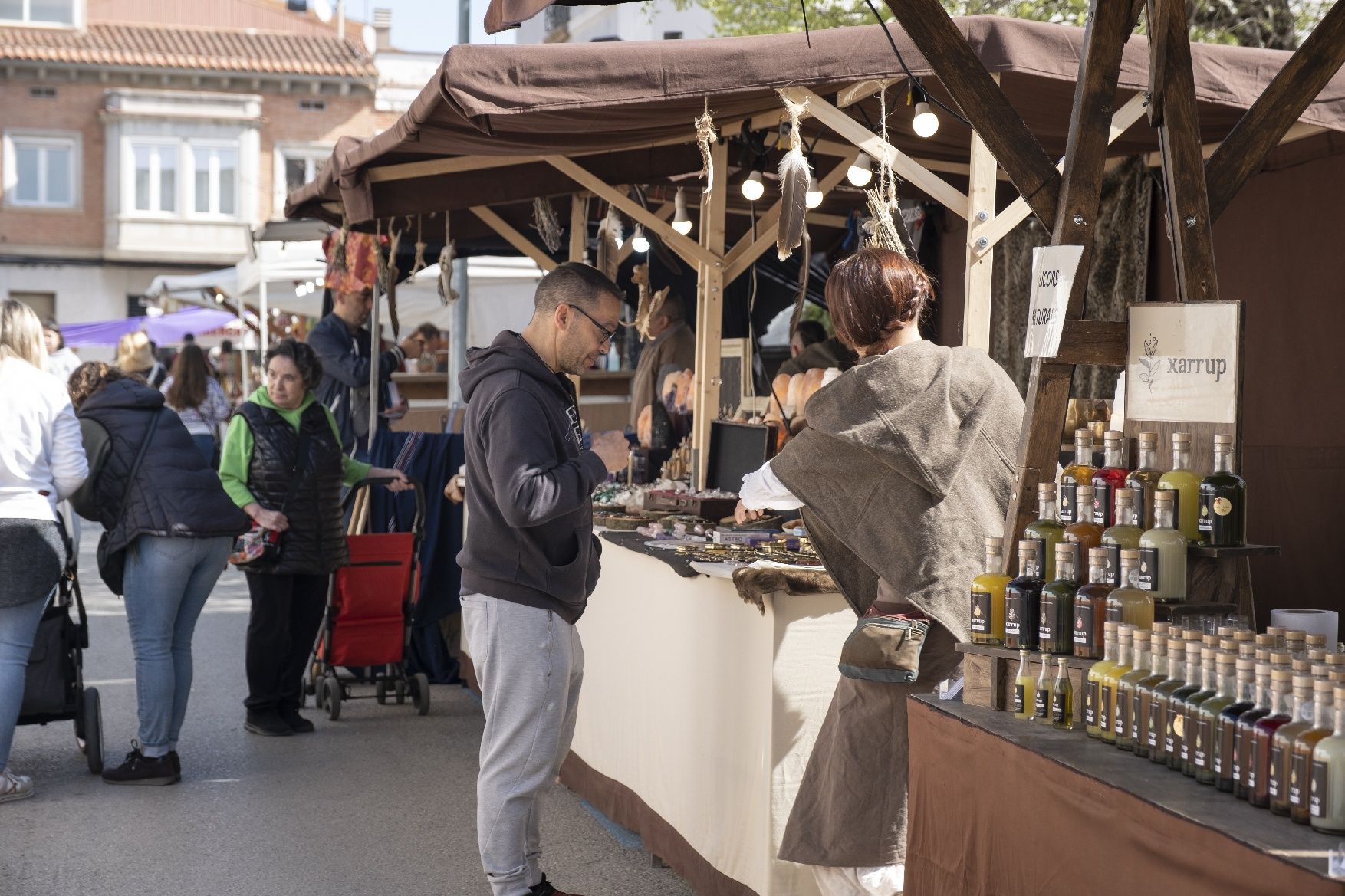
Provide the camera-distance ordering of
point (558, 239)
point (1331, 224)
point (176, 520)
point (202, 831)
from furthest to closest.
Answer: point (558, 239)
point (1331, 224)
point (176, 520)
point (202, 831)

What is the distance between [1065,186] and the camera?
320cm

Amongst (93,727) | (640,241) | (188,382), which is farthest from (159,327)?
(93,727)

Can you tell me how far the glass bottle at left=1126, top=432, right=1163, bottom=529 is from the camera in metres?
2.95

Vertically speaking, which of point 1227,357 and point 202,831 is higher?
point 1227,357

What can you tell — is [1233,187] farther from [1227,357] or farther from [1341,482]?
[1341,482]

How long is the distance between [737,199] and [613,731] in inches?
195

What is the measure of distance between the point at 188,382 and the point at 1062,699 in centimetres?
622

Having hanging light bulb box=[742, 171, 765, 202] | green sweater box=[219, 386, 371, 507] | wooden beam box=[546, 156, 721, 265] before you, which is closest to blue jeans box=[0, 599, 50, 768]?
green sweater box=[219, 386, 371, 507]

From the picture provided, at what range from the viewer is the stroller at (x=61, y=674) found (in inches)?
241

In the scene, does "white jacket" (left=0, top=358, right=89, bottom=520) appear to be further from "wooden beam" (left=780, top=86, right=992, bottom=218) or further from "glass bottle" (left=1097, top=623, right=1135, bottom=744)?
"glass bottle" (left=1097, top=623, right=1135, bottom=744)

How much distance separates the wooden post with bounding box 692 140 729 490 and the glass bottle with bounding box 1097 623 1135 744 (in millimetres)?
4078

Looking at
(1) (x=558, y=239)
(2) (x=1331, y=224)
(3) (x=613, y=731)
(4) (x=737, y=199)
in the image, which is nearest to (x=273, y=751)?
(3) (x=613, y=731)

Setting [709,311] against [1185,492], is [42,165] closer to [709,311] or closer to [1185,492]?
[709,311]

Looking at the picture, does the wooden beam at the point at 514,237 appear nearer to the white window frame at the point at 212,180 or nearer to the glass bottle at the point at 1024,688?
the glass bottle at the point at 1024,688
